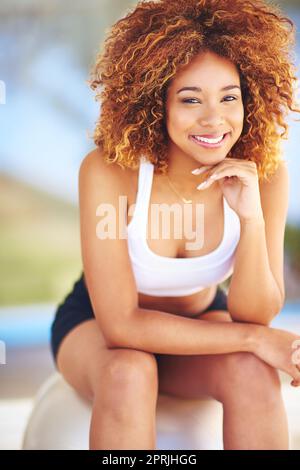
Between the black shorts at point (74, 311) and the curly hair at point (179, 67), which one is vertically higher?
the curly hair at point (179, 67)

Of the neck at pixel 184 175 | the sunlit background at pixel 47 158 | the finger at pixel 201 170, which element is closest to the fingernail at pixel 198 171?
the finger at pixel 201 170

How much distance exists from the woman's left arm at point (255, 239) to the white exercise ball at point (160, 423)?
24 cm

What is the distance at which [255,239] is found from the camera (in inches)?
61.6

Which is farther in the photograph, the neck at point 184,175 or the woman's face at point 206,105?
the neck at point 184,175

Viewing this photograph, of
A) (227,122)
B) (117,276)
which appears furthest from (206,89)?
(117,276)

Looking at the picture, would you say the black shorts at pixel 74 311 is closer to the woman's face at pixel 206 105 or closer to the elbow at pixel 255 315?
the elbow at pixel 255 315

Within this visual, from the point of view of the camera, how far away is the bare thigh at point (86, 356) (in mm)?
1491

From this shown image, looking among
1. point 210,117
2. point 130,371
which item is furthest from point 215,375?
point 210,117

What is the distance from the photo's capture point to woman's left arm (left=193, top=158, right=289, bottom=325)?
1.52 meters

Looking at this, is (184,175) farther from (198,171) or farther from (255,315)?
(255,315)

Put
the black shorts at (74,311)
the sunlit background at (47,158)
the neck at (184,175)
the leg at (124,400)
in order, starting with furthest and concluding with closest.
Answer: the sunlit background at (47,158), the black shorts at (74,311), the neck at (184,175), the leg at (124,400)

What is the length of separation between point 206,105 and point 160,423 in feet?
2.42
